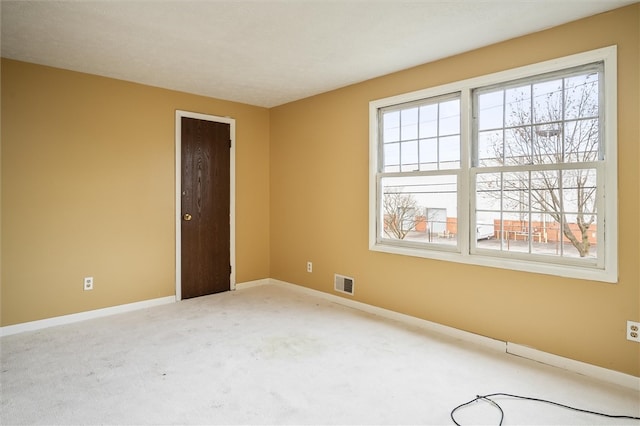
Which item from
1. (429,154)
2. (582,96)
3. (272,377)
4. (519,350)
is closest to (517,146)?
(582,96)

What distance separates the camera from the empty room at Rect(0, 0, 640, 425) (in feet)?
7.73

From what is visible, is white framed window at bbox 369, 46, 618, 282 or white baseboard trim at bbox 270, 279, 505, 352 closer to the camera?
white framed window at bbox 369, 46, 618, 282

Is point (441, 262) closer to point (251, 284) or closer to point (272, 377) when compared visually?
point (272, 377)

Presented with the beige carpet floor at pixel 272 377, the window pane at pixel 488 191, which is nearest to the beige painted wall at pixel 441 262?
the beige carpet floor at pixel 272 377

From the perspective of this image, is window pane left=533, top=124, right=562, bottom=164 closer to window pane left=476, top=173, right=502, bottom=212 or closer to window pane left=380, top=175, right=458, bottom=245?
window pane left=476, top=173, right=502, bottom=212

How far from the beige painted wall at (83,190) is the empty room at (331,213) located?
0.07ft

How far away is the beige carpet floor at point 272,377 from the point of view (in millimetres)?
2086

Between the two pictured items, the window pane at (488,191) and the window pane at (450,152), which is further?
the window pane at (450,152)

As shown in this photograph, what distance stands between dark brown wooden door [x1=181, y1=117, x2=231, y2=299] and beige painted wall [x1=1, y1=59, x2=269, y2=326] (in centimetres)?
18

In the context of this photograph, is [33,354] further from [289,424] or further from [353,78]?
[353,78]

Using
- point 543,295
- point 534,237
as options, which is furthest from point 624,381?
point 534,237

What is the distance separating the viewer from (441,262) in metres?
3.35

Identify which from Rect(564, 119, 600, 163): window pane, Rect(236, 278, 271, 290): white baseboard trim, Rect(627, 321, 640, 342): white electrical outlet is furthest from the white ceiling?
Rect(236, 278, 271, 290): white baseboard trim

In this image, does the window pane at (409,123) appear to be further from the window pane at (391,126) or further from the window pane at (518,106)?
the window pane at (518,106)
